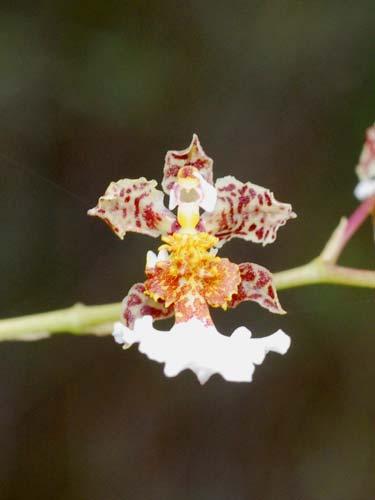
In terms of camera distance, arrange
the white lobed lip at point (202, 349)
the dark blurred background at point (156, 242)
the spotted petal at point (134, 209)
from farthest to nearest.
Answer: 1. the dark blurred background at point (156, 242)
2. the spotted petal at point (134, 209)
3. the white lobed lip at point (202, 349)

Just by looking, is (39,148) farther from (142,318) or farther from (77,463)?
(142,318)

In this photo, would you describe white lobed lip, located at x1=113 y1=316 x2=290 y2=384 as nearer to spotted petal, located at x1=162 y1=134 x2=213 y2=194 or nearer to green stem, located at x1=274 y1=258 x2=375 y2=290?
green stem, located at x1=274 y1=258 x2=375 y2=290

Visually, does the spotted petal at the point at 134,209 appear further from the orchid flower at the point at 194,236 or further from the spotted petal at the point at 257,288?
the spotted petal at the point at 257,288

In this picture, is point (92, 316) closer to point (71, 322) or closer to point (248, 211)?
point (71, 322)

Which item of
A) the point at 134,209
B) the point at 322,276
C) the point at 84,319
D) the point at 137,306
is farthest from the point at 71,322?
the point at 322,276

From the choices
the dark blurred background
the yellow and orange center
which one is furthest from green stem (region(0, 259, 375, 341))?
the dark blurred background

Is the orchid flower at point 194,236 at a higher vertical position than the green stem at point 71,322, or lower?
higher

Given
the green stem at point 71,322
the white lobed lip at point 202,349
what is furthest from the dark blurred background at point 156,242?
the white lobed lip at point 202,349
